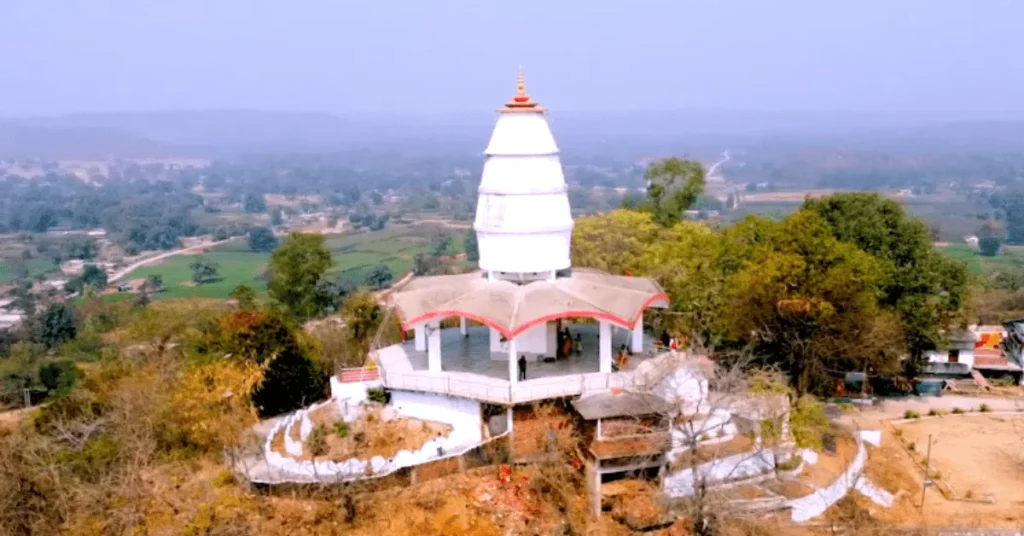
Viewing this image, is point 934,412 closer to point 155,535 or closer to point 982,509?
point 982,509

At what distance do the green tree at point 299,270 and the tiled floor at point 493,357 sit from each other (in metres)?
13.1

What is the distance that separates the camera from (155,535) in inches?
696

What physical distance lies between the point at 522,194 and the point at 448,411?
6543 mm

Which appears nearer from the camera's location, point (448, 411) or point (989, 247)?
point (448, 411)

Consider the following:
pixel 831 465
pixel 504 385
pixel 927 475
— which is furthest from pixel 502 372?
pixel 927 475

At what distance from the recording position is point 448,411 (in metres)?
22.2

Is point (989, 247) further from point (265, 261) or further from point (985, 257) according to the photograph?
point (265, 261)

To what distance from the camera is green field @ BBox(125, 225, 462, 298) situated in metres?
92.4

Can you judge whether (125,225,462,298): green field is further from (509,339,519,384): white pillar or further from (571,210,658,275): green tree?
(509,339,519,384): white pillar

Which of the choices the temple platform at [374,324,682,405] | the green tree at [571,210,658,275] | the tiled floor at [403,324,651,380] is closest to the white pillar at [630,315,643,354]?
the temple platform at [374,324,682,405]

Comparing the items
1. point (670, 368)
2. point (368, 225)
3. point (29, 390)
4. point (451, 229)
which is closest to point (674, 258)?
point (670, 368)

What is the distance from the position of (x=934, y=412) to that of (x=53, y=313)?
58.3m

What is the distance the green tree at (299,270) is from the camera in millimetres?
38594

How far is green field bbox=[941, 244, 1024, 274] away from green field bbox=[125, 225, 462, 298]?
216 feet
